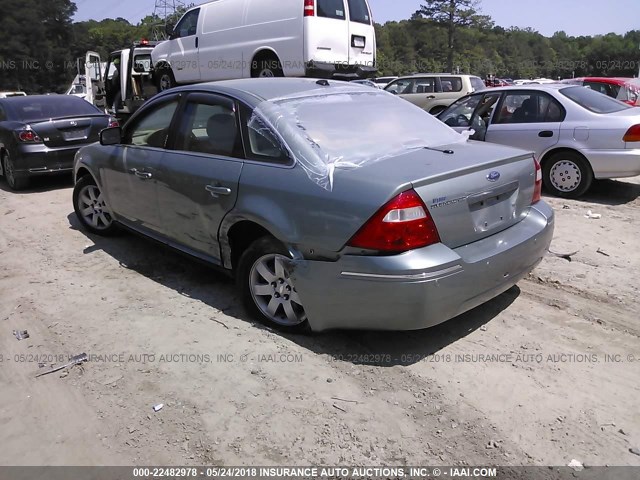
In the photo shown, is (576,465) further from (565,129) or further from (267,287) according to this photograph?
(565,129)

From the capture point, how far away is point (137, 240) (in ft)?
19.2

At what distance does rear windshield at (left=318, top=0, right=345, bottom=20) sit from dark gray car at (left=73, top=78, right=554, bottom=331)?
18.3ft

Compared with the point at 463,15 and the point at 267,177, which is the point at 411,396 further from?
the point at 463,15

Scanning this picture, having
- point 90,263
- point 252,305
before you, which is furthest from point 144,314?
point 90,263

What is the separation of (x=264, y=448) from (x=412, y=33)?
86007 mm

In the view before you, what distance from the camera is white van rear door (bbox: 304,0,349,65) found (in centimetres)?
934

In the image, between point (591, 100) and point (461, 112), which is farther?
point (461, 112)

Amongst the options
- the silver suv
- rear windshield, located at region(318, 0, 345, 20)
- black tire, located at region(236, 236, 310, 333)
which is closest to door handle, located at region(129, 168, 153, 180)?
black tire, located at region(236, 236, 310, 333)

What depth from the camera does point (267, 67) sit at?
10273mm

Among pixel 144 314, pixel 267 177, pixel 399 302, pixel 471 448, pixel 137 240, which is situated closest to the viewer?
pixel 471 448

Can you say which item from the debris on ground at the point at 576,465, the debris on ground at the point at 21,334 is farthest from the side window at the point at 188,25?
the debris on ground at the point at 576,465

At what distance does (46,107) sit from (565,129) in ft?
26.0

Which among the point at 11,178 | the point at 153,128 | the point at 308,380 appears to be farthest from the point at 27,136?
the point at 308,380

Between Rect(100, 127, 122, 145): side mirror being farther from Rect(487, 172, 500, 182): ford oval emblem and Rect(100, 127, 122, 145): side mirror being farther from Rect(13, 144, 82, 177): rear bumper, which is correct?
Rect(13, 144, 82, 177): rear bumper
